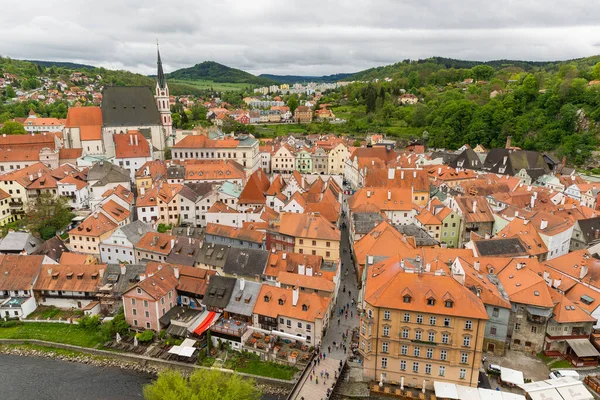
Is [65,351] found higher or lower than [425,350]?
lower

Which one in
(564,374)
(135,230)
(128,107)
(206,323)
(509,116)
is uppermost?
(128,107)

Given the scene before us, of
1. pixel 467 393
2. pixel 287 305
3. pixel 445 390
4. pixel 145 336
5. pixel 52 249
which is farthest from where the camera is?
pixel 52 249

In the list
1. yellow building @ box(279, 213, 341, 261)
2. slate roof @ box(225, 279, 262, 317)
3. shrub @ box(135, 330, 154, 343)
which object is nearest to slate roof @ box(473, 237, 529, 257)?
yellow building @ box(279, 213, 341, 261)

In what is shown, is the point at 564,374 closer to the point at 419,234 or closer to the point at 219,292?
the point at 419,234

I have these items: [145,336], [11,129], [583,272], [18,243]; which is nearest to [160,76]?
[11,129]

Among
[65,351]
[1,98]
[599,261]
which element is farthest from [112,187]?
[1,98]

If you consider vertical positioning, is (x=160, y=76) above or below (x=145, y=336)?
above

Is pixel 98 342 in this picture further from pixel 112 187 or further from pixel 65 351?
pixel 112 187

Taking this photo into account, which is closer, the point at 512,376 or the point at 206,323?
the point at 512,376
